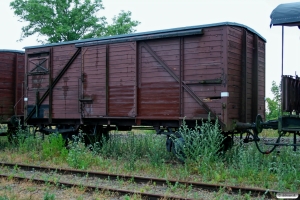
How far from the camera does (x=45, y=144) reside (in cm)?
1127

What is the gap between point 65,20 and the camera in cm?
3111

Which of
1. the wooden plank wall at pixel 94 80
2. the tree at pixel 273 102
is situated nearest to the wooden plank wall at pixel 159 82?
Result: the wooden plank wall at pixel 94 80

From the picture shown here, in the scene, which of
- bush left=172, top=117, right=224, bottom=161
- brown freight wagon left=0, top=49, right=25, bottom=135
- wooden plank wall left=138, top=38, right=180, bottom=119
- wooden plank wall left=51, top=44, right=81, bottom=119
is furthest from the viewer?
brown freight wagon left=0, top=49, right=25, bottom=135

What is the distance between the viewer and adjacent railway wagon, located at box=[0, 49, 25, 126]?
45.5 ft

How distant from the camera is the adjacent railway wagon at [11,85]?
546 inches

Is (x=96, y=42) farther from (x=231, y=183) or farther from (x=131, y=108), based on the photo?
(x=231, y=183)

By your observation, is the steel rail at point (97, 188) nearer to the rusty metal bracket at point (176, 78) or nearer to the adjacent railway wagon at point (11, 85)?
the rusty metal bracket at point (176, 78)

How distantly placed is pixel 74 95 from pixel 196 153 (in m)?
5.25

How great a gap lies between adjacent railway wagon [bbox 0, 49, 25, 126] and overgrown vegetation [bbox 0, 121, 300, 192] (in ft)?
8.21

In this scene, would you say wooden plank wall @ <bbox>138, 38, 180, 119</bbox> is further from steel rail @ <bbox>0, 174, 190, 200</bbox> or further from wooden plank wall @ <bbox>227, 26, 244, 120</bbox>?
steel rail @ <bbox>0, 174, 190, 200</bbox>

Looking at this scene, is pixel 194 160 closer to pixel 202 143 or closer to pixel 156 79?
pixel 202 143

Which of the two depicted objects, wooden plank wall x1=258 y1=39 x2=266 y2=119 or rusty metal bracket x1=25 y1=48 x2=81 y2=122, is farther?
rusty metal bracket x1=25 y1=48 x2=81 y2=122

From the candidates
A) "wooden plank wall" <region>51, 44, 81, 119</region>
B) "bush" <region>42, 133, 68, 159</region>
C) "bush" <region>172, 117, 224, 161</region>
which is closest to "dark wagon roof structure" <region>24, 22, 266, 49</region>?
"wooden plank wall" <region>51, 44, 81, 119</region>

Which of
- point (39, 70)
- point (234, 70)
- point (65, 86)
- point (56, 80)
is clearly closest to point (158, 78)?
point (234, 70)
